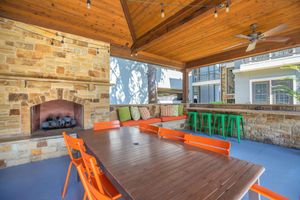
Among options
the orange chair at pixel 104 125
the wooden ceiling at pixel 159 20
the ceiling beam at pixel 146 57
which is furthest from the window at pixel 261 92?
the orange chair at pixel 104 125

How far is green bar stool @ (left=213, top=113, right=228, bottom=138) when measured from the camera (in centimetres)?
448

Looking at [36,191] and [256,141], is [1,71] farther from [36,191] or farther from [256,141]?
[256,141]

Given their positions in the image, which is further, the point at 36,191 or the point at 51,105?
the point at 51,105

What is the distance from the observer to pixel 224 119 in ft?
15.3

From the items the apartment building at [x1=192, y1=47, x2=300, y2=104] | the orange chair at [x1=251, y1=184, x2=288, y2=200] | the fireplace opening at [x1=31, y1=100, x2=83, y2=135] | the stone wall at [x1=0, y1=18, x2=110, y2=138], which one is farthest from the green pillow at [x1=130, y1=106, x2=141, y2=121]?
the apartment building at [x1=192, y1=47, x2=300, y2=104]

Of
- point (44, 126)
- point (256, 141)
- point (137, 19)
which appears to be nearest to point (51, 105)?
point (44, 126)

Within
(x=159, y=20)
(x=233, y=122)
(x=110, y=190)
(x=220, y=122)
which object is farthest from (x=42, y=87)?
(x=233, y=122)

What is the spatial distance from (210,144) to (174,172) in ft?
1.99

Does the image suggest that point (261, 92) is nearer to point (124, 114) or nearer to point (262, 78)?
point (262, 78)

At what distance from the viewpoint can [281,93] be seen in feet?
18.9

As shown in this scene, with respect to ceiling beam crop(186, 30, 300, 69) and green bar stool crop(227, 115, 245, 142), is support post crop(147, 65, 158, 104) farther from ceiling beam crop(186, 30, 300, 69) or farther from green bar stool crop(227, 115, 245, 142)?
green bar stool crop(227, 115, 245, 142)

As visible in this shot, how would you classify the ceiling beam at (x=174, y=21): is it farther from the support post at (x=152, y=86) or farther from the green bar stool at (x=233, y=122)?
the green bar stool at (x=233, y=122)

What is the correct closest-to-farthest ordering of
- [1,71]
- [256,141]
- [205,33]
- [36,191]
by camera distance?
1. [36,191]
2. [1,71]
3. [205,33]
4. [256,141]

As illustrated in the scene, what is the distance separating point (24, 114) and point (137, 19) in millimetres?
3221
